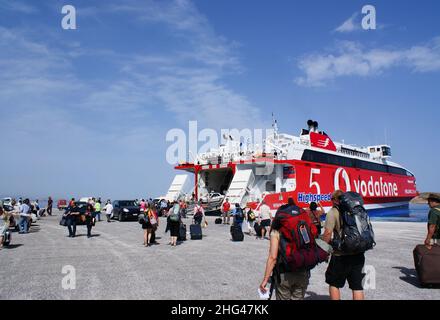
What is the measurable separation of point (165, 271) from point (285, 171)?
1956cm

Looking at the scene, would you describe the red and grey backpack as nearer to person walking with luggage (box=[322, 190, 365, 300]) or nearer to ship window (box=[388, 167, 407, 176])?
person walking with luggage (box=[322, 190, 365, 300])

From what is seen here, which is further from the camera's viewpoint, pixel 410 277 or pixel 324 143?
pixel 324 143

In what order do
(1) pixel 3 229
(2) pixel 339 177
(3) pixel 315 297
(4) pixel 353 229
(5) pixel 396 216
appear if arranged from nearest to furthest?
(4) pixel 353 229 < (3) pixel 315 297 < (1) pixel 3 229 < (2) pixel 339 177 < (5) pixel 396 216

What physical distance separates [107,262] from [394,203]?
41.7 m

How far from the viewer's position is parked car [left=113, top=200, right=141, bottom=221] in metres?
24.6

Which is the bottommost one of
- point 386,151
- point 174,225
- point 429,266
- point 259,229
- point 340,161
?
point 259,229

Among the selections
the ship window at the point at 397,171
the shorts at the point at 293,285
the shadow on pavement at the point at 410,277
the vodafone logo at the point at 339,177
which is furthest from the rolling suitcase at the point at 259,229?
the ship window at the point at 397,171

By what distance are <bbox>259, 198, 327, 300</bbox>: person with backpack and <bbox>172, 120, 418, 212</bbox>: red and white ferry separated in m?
18.3

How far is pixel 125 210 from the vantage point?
24609 millimetres

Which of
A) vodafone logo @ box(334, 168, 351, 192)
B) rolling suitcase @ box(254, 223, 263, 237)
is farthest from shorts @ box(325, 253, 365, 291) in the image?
vodafone logo @ box(334, 168, 351, 192)

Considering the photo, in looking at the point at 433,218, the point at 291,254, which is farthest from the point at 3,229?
the point at 433,218

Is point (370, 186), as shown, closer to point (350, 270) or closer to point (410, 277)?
point (410, 277)
